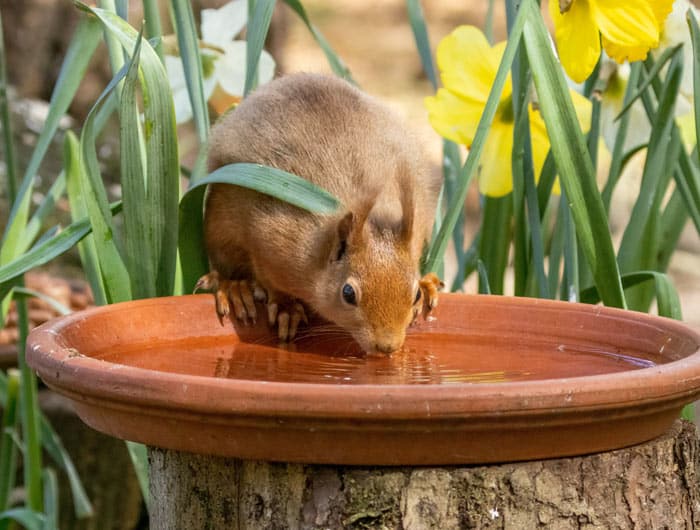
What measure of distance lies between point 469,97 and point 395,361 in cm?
51

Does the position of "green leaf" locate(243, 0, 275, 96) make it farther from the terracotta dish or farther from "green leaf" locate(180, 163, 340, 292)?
the terracotta dish

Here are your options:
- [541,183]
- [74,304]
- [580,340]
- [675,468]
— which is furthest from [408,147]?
[74,304]

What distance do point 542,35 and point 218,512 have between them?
0.81 metres

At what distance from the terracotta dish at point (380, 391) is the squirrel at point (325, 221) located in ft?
0.45

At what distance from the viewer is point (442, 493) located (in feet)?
3.89

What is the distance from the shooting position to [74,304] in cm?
280

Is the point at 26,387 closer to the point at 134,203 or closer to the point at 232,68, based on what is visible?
the point at 134,203

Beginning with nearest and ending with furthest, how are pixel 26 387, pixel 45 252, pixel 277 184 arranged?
1. pixel 277 184
2. pixel 45 252
3. pixel 26 387

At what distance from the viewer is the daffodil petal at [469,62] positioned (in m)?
1.87

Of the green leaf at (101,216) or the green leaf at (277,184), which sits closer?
the green leaf at (277,184)

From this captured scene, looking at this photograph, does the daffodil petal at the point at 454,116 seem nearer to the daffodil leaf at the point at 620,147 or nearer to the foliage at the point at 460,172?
the foliage at the point at 460,172

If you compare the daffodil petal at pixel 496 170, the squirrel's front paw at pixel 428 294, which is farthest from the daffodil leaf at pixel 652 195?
the squirrel's front paw at pixel 428 294

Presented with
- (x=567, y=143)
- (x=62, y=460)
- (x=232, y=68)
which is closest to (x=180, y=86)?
(x=232, y=68)

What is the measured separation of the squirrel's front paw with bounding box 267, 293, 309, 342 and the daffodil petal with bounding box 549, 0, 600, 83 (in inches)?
23.5
